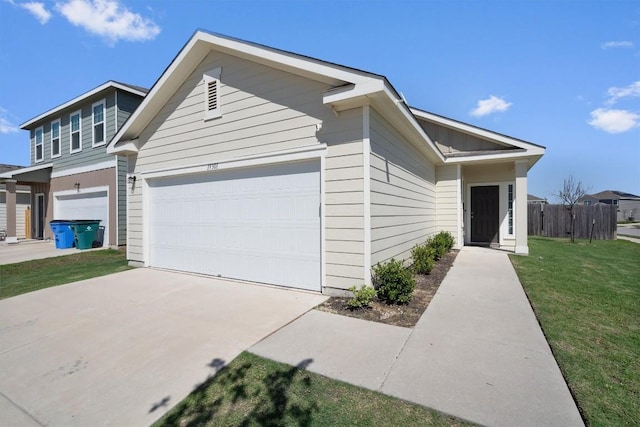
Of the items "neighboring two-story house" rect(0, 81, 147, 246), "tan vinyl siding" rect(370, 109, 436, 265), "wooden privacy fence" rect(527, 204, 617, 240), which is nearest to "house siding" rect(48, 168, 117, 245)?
"neighboring two-story house" rect(0, 81, 147, 246)

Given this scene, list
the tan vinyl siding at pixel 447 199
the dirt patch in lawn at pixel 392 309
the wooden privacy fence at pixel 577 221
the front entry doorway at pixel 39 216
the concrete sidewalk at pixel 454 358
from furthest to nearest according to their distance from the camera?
the front entry doorway at pixel 39 216
the wooden privacy fence at pixel 577 221
the tan vinyl siding at pixel 447 199
the dirt patch in lawn at pixel 392 309
the concrete sidewalk at pixel 454 358

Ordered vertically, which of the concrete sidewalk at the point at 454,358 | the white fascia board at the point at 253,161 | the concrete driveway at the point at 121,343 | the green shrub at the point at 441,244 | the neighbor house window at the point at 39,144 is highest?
the neighbor house window at the point at 39,144

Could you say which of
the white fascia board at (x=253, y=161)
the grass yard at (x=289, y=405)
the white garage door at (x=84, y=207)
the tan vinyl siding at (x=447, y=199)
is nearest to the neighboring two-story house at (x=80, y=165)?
the white garage door at (x=84, y=207)

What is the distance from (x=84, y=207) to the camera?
1316cm

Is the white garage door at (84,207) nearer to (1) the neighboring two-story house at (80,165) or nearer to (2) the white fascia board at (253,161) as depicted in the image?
(1) the neighboring two-story house at (80,165)

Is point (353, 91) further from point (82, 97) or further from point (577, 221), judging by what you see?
point (577, 221)

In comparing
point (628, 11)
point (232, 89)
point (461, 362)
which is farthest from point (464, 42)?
point (461, 362)

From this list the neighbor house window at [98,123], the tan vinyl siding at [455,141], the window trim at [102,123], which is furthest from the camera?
the neighbor house window at [98,123]

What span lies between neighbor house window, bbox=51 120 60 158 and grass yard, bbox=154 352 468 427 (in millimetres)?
17353

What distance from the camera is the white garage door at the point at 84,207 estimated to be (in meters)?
12.2

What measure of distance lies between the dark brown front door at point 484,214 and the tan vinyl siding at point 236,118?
9666mm

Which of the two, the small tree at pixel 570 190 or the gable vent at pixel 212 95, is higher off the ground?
the gable vent at pixel 212 95

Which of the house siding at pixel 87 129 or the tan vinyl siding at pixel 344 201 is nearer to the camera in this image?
the tan vinyl siding at pixel 344 201

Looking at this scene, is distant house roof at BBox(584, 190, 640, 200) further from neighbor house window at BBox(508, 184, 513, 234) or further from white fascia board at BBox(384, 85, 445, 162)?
white fascia board at BBox(384, 85, 445, 162)
